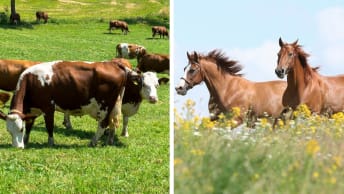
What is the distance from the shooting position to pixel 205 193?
102 inches

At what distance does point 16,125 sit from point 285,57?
8.41ft

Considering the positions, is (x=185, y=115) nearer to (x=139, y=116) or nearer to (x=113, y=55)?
(x=139, y=116)

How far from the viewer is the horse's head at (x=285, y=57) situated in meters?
2.99

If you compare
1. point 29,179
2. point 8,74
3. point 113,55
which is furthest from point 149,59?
point 29,179

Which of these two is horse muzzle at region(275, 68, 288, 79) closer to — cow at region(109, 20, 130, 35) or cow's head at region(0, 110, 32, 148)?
cow's head at region(0, 110, 32, 148)

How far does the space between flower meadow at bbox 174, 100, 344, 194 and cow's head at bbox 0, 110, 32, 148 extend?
2.26 meters

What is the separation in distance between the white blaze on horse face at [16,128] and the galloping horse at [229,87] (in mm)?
2222

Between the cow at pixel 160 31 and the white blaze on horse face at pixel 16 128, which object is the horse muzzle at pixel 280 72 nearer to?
the white blaze on horse face at pixel 16 128

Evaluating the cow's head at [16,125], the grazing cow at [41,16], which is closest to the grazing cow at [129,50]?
the grazing cow at [41,16]

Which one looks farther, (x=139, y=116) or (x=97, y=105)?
(x=139, y=116)

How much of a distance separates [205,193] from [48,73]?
10.6 feet

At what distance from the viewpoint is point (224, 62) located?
3068 millimetres

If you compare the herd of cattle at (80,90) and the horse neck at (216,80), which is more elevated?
the horse neck at (216,80)

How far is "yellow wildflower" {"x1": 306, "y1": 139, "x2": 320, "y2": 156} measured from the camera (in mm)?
2629
